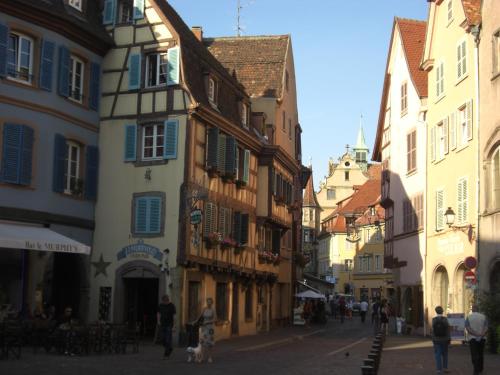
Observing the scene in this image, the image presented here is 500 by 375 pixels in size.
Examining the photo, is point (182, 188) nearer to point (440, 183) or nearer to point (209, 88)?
point (209, 88)

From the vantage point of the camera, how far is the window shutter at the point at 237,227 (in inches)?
1261

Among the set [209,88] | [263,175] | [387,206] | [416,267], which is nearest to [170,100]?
[209,88]

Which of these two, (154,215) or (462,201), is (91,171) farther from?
(462,201)

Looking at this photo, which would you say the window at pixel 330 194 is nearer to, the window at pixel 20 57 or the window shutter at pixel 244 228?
the window shutter at pixel 244 228

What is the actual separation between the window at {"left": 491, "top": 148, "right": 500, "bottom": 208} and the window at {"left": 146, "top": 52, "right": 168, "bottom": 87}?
37.7ft

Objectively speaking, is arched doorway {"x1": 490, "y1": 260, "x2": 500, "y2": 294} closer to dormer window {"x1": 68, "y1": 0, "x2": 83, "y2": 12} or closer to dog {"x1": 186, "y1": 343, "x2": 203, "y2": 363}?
dog {"x1": 186, "y1": 343, "x2": 203, "y2": 363}

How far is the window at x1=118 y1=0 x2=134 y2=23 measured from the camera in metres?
29.0

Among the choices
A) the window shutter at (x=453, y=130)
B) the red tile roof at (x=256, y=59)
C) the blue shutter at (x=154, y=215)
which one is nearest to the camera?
the blue shutter at (x=154, y=215)

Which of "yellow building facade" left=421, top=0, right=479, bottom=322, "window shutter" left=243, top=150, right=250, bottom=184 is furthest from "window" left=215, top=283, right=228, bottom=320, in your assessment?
"yellow building facade" left=421, top=0, right=479, bottom=322

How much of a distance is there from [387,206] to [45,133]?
2196 cm

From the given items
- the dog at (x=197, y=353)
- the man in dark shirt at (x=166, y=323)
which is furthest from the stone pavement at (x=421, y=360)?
the man in dark shirt at (x=166, y=323)

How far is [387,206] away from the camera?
139ft

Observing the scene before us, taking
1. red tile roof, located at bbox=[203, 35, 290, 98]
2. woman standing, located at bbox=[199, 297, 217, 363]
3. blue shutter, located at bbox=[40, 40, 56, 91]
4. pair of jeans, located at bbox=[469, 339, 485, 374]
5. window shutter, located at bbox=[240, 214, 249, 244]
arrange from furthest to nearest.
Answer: red tile roof, located at bbox=[203, 35, 290, 98] < window shutter, located at bbox=[240, 214, 249, 244] < blue shutter, located at bbox=[40, 40, 56, 91] < woman standing, located at bbox=[199, 297, 217, 363] < pair of jeans, located at bbox=[469, 339, 485, 374]

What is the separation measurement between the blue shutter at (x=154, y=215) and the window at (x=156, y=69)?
414 cm
